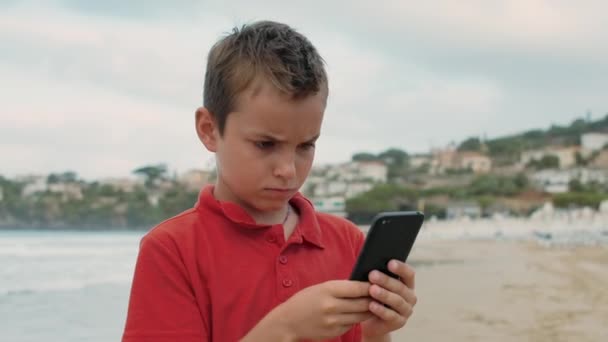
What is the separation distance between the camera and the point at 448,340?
7.53 metres

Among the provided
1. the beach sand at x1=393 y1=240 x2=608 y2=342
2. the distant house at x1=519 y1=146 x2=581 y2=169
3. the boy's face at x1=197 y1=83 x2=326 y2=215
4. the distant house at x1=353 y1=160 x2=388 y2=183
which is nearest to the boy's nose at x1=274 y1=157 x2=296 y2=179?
the boy's face at x1=197 y1=83 x2=326 y2=215

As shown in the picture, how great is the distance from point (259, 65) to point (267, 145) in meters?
0.14

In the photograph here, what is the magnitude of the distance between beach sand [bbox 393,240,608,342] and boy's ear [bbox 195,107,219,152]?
6149 millimetres

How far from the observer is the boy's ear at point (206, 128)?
1425 millimetres

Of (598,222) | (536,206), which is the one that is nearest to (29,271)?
(598,222)

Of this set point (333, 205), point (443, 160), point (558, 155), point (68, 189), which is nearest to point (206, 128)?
point (68, 189)

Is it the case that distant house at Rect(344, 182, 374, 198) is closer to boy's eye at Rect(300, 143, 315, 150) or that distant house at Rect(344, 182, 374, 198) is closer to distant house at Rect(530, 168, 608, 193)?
distant house at Rect(530, 168, 608, 193)

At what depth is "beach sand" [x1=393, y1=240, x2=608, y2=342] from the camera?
803 cm

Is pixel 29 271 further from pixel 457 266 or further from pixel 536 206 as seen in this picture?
pixel 536 206

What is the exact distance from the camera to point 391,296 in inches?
48.4

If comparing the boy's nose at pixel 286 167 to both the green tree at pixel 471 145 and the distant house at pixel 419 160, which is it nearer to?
the distant house at pixel 419 160

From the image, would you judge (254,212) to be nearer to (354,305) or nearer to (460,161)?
(354,305)

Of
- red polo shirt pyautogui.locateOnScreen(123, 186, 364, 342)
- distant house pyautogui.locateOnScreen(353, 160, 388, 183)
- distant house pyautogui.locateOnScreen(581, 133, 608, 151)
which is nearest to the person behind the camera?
red polo shirt pyautogui.locateOnScreen(123, 186, 364, 342)

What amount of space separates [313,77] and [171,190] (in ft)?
157
